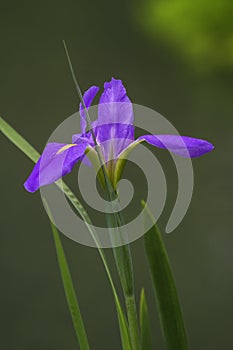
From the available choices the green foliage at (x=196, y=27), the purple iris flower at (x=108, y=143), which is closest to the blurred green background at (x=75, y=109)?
the green foliage at (x=196, y=27)

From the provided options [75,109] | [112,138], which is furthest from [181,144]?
[75,109]

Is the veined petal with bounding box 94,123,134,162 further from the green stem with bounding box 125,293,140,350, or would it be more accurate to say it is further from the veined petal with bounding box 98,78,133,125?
the green stem with bounding box 125,293,140,350

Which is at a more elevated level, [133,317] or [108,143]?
[108,143]

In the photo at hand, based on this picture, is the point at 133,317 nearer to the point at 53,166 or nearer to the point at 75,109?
the point at 53,166

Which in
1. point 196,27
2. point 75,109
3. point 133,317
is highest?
point 196,27

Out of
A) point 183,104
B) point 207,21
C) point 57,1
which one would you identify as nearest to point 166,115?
point 183,104

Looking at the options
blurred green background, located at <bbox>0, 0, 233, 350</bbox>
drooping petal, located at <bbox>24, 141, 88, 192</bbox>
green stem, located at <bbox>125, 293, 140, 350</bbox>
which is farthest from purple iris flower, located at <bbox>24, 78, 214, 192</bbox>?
blurred green background, located at <bbox>0, 0, 233, 350</bbox>

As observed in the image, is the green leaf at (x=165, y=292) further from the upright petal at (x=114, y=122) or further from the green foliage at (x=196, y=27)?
the green foliage at (x=196, y=27)
